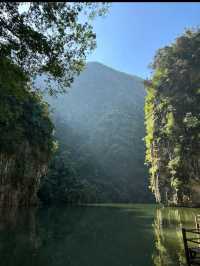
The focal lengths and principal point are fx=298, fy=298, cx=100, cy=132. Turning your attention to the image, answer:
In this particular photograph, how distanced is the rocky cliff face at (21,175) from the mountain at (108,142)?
128ft

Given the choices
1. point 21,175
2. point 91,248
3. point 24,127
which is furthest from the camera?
point 24,127

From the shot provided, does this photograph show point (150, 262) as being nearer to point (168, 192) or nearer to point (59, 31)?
point (59, 31)

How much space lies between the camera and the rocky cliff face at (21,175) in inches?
1758

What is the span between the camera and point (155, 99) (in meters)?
52.6

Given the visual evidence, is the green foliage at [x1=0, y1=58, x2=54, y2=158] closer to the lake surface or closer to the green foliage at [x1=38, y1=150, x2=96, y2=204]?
the lake surface

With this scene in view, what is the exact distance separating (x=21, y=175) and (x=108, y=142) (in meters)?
77.8

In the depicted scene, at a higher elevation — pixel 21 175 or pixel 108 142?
pixel 108 142

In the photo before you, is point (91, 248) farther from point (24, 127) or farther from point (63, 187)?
point (63, 187)

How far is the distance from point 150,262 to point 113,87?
18799 cm

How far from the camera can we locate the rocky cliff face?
44.7m

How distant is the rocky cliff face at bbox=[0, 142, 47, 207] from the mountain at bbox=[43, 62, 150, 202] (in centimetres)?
3891

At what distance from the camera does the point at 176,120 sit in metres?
45.9

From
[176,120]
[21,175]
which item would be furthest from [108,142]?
[176,120]

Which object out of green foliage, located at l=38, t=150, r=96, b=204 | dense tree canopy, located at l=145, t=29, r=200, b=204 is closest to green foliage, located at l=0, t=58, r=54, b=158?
dense tree canopy, located at l=145, t=29, r=200, b=204
